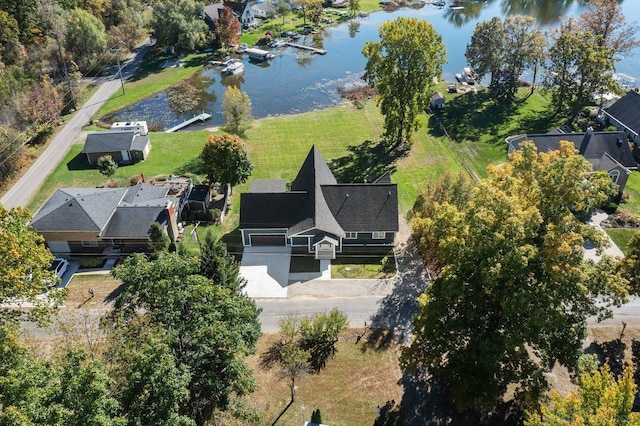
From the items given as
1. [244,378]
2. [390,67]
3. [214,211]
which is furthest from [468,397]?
[390,67]

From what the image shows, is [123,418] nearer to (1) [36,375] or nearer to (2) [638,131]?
(1) [36,375]

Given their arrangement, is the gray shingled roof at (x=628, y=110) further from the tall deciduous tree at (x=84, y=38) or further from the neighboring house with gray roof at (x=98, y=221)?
the tall deciduous tree at (x=84, y=38)

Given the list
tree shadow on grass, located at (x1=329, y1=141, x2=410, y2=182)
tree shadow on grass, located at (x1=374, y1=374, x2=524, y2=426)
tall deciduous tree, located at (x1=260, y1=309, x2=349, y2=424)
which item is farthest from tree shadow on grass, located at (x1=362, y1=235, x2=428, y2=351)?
tree shadow on grass, located at (x1=329, y1=141, x2=410, y2=182)

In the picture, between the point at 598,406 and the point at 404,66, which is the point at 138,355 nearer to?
the point at 598,406

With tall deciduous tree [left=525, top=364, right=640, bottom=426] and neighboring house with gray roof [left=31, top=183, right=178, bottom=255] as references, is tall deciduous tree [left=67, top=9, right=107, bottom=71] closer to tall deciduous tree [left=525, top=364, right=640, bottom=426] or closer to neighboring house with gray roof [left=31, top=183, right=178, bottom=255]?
neighboring house with gray roof [left=31, top=183, right=178, bottom=255]

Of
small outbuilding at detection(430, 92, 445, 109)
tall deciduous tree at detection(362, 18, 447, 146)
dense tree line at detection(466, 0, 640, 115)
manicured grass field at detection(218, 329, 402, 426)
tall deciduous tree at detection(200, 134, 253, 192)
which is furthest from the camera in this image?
small outbuilding at detection(430, 92, 445, 109)

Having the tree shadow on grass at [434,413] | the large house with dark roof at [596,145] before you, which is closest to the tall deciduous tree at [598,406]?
the tree shadow on grass at [434,413]
